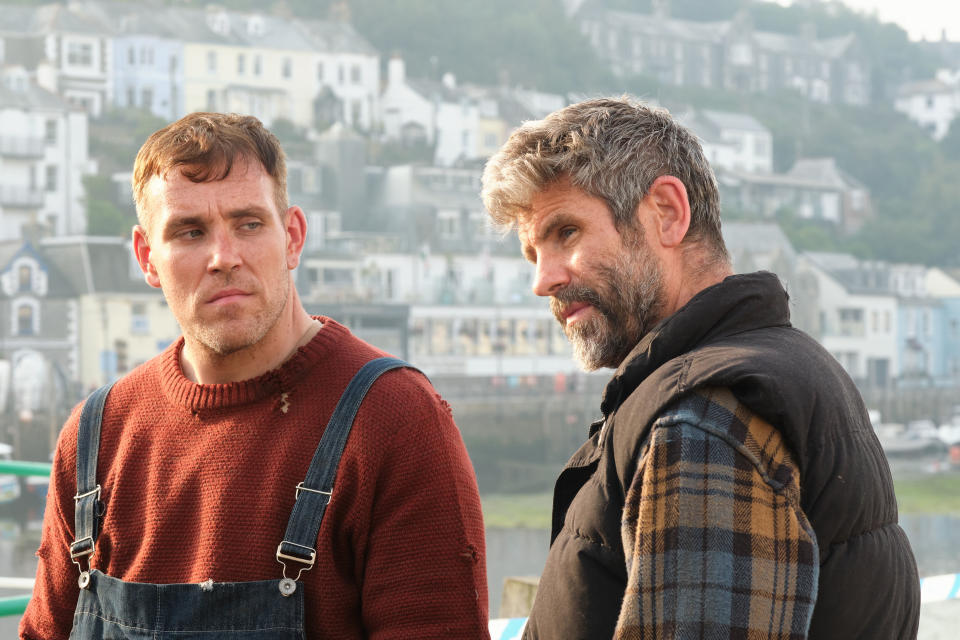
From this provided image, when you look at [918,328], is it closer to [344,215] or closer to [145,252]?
[344,215]

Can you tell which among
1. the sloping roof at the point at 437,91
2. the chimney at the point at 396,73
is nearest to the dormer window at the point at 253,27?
the chimney at the point at 396,73

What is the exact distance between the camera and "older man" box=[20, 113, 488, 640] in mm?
1346

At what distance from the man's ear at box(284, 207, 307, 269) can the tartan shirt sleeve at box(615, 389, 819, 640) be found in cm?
66

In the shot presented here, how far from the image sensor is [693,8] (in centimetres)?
8138

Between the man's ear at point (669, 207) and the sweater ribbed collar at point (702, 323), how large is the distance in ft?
0.29

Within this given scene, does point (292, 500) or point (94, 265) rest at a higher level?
point (292, 500)

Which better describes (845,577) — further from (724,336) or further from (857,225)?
(857,225)

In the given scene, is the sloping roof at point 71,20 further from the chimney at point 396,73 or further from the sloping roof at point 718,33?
the sloping roof at point 718,33

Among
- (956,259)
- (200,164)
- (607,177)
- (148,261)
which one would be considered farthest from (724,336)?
(956,259)

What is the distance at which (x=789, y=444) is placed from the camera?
1.03 metres

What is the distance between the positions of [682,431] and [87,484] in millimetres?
801

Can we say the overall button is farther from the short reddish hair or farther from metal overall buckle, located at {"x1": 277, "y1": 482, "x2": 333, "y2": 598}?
the short reddish hair

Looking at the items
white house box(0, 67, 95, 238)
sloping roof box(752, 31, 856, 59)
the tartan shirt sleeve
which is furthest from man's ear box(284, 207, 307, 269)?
sloping roof box(752, 31, 856, 59)

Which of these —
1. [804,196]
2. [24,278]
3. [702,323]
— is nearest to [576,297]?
[702,323]
